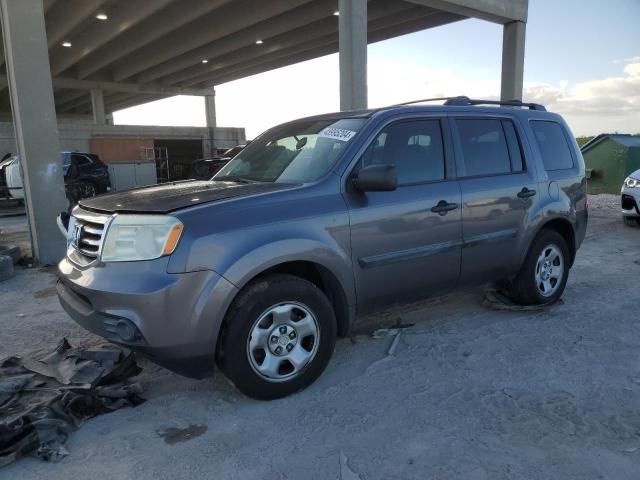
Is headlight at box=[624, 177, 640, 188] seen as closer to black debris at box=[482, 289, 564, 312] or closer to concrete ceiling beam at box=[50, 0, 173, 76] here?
black debris at box=[482, 289, 564, 312]

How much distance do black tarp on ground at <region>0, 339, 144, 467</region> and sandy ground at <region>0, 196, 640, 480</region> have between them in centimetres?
9

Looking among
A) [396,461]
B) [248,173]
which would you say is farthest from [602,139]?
[396,461]

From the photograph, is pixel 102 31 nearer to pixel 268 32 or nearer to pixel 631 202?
pixel 268 32

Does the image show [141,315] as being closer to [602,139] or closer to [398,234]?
[398,234]

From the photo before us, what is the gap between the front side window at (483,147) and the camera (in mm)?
4055

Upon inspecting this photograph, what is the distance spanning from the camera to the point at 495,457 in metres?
2.51

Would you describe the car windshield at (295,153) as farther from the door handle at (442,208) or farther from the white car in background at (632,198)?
the white car in background at (632,198)

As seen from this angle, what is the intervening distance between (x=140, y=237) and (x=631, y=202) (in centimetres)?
904

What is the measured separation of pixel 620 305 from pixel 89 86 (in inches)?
1195

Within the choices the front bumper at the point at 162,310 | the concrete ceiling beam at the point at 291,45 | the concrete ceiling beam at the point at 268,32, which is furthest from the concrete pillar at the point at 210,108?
the front bumper at the point at 162,310

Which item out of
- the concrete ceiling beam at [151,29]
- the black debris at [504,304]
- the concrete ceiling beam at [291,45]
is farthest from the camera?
the concrete ceiling beam at [291,45]

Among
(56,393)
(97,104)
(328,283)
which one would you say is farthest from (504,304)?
(97,104)

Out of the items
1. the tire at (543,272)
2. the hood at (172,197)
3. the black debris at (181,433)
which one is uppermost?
the hood at (172,197)

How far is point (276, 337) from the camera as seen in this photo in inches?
121
